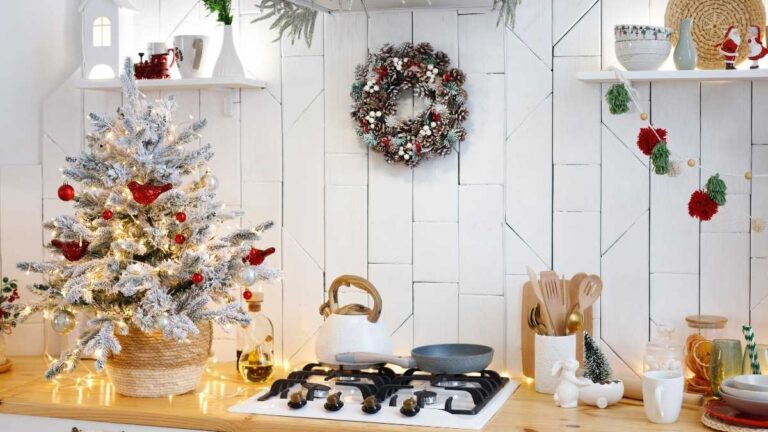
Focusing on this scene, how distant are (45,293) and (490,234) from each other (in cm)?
113

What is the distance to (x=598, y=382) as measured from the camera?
2.41 m

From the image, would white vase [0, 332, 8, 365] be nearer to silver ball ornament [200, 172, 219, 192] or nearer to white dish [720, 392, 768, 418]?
silver ball ornament [200, 172, 219, 192]

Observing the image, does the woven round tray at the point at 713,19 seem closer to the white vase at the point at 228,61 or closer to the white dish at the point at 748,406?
the white dish at the point at 748,406

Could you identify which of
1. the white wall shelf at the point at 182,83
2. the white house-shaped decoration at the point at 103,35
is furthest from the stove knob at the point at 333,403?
the white house-shaped decoration at the point at 103,35

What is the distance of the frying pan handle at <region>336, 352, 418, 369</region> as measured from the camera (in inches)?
101

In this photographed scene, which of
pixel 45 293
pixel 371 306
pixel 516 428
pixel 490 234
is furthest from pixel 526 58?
pixel 45 293

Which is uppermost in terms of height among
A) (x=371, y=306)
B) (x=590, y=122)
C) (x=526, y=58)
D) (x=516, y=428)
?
(x=526, y=58)

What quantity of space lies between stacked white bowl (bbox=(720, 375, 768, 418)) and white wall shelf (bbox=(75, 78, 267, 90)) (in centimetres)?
142

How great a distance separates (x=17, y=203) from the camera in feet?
10.0

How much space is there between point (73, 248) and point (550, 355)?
3.84 ft

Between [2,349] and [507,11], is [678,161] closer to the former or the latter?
[507,11]

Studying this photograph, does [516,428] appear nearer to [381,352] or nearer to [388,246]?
[381,352]

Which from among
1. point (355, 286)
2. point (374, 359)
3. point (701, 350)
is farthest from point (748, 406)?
point (355, 286)

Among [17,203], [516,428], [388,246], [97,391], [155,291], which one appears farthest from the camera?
[17,203]
